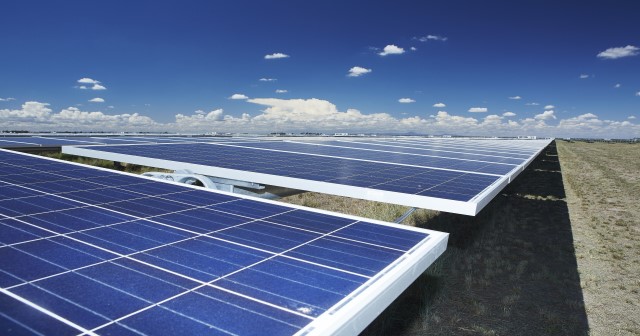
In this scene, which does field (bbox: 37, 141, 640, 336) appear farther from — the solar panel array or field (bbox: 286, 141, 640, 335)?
the solar panel array

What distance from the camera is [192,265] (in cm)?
493

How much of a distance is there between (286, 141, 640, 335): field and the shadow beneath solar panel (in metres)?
0.03

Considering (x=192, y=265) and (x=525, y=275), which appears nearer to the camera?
(x=192, y=265)

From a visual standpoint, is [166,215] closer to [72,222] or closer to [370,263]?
[72,222]

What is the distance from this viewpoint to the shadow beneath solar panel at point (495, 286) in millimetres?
11297

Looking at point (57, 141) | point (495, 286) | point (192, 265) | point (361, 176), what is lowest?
point (495, 286)

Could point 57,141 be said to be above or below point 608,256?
above

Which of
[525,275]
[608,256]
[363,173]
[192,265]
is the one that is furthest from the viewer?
[608,256]

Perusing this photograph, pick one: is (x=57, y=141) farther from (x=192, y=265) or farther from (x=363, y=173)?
(x=192, y=265)

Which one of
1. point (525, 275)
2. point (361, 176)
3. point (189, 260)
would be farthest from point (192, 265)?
point (525, 275)

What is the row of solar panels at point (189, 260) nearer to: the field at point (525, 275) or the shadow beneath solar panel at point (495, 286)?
the shadow beneath solar panel at point (495, 286)

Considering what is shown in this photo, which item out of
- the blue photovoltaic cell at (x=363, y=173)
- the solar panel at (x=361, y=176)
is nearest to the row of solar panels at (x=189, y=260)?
the solar panel at (x=361, y=176)

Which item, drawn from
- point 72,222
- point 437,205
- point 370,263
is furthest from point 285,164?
point 370,263

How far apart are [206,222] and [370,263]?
119 inches
